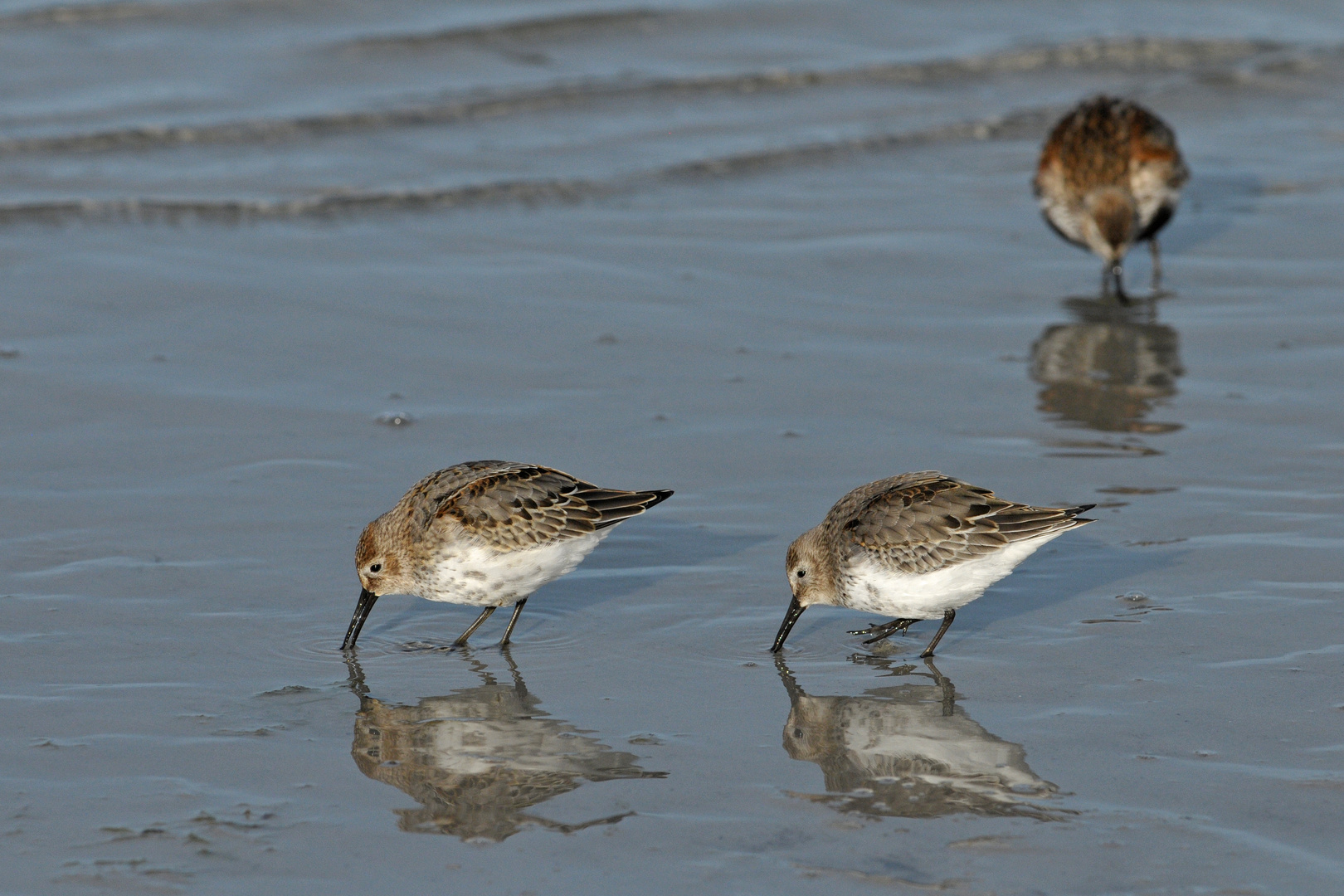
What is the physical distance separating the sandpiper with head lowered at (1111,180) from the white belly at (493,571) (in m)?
6.29

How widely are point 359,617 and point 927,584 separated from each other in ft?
7.55

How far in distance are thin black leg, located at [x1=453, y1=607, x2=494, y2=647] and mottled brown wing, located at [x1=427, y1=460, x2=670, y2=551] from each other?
41 centimetres

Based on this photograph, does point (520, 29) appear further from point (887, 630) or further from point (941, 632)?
point (941, 632)

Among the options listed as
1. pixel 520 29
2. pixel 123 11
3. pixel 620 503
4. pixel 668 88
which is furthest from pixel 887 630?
pixel 123 11

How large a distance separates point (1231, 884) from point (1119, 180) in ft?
28.8

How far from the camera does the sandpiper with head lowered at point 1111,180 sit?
12.0 meters

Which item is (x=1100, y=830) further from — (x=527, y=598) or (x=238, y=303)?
(x=238, y=303)

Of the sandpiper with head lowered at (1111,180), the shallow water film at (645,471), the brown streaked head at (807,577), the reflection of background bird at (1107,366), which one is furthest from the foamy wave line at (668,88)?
the brown streaked head at (807,577)

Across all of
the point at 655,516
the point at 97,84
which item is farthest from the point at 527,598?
the point at 97,84

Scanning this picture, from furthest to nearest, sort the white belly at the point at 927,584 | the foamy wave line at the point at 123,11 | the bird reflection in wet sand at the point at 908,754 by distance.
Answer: the foamy wave line at the point at 123,11 < the white belly at the point at 927,584 < the bird reflection in wet sand at the point at 908,754

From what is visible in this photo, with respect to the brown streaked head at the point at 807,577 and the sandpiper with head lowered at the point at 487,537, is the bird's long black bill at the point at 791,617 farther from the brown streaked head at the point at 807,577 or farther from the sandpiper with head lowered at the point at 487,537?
the sandpiper with head lowered at the point at 487,537

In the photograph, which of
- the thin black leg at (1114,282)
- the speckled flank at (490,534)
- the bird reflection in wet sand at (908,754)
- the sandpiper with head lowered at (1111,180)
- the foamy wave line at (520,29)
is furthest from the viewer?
the foamy wave line at (520,29)

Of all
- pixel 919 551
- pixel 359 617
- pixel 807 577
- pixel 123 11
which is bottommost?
pixel 359 617

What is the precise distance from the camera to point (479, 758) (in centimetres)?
572
